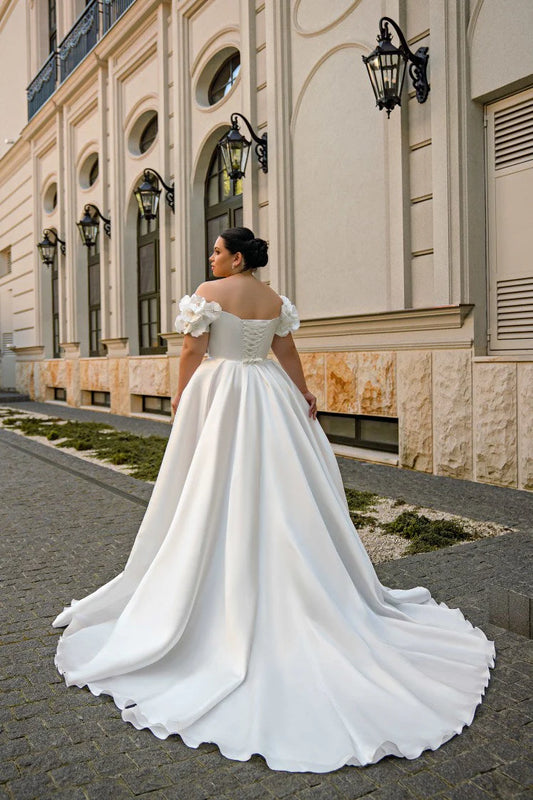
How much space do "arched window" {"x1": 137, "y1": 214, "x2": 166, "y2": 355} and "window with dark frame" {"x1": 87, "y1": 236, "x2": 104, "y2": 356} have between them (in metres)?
2.74

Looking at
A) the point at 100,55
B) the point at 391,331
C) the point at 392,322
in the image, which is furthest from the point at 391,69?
the point at 100,55

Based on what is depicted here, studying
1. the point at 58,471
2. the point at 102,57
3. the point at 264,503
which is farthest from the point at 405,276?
the point at 102,57

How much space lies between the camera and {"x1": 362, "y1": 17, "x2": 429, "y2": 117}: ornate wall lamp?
693 centimetres

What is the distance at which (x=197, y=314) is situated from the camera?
3.10 m

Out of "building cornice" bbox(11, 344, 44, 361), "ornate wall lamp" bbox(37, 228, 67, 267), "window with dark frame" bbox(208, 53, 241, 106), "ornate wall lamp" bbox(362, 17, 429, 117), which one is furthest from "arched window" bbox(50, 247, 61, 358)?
"ornate wall lamp" bbox(362, 17, 429, 117)

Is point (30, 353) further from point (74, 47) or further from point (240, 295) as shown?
point (240, 295)

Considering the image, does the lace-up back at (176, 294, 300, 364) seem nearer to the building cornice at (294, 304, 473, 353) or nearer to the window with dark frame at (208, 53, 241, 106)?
the building cornice at (294, 304, 473, 353)

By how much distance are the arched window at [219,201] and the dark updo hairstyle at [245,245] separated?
321 inches

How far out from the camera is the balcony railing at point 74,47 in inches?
607

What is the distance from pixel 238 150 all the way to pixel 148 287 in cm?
557

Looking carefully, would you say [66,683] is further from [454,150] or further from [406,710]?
[454,150]

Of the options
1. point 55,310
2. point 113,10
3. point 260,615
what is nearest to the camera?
point 260,615

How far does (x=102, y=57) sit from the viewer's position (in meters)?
15.2

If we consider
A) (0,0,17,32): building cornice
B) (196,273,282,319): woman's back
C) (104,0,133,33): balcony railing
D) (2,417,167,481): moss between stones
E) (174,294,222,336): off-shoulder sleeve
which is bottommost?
(2,417,167,481): moss between stones
